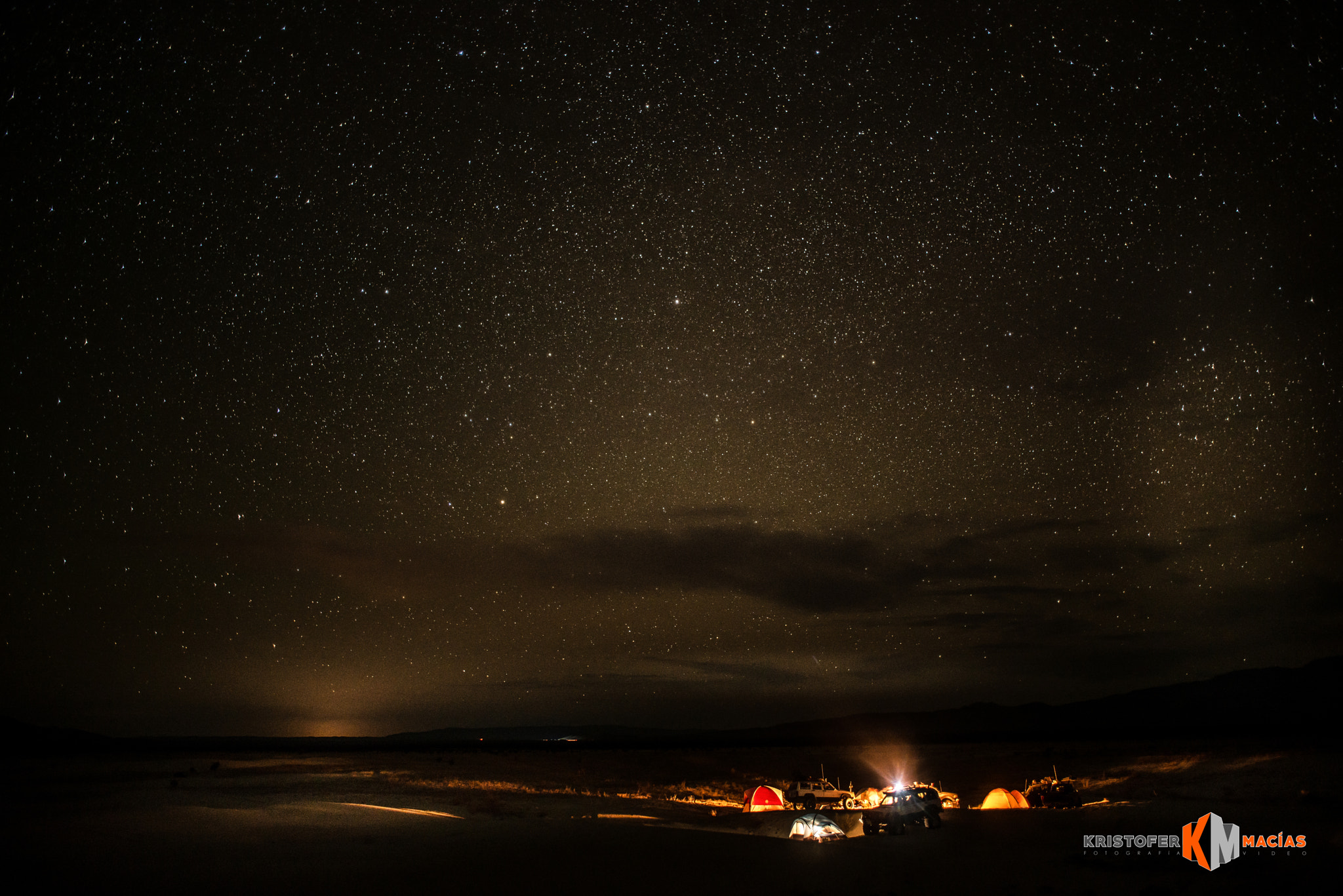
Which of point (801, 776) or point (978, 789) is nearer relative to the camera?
point (978, 789)

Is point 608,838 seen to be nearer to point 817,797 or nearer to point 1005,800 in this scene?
point 817,797

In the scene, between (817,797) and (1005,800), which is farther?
(817,797)

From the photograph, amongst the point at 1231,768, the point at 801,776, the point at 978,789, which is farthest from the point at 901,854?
the point at 801,776

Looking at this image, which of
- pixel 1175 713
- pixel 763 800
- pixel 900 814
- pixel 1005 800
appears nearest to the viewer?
pixel 900 814

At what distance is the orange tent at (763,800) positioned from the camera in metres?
27.1

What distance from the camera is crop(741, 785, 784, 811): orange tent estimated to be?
27094 millimetres

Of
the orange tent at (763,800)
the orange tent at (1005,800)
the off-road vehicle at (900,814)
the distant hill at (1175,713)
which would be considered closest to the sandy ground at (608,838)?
the off-road vehicle at (900,814)

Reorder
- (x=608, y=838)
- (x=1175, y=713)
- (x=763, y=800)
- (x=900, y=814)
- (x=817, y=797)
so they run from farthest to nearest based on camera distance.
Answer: (x=1175, y=713), (x=817, y=797), (x=763, y=800), (x=900, y=814), (x=608, y=838)

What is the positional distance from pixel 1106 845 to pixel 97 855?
74.1ft

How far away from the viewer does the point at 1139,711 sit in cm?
18762

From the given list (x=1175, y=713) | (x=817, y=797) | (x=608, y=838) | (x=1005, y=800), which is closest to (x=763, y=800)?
(x=817, y=797)

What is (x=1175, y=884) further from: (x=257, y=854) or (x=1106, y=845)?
(x=257, y=854)

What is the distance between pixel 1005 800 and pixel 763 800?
27.2 ft

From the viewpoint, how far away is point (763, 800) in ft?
89.8
